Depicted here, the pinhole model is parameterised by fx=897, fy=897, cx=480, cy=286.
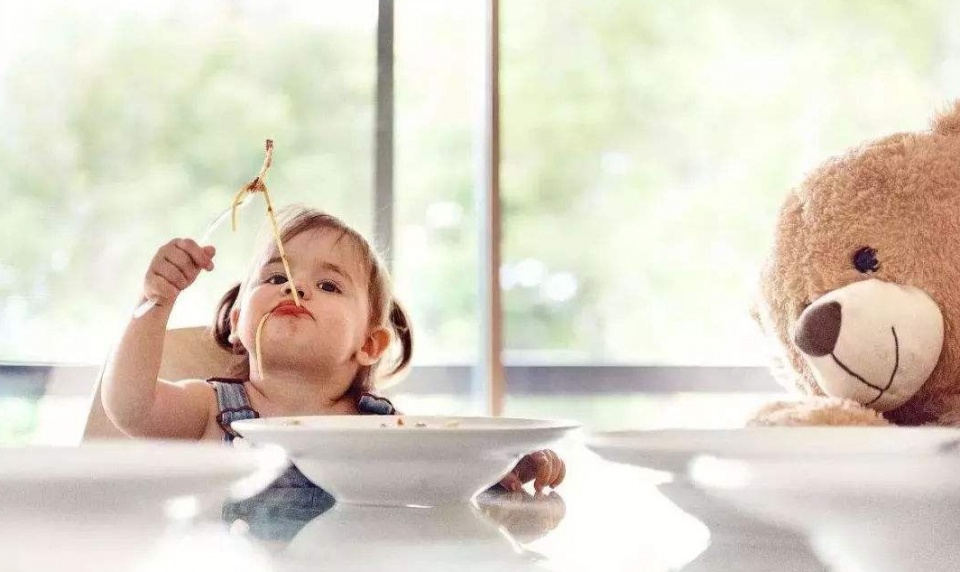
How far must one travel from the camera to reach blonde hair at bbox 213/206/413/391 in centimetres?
118

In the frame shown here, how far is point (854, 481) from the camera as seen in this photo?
418 mm

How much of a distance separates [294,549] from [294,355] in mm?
722

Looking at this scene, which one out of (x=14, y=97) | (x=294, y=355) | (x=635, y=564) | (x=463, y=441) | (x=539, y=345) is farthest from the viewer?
(x=539, y=345)

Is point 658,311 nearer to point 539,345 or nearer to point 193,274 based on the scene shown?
point 539,345

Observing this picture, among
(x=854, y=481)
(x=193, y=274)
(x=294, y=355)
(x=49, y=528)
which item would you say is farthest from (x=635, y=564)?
(x=294, y=355)

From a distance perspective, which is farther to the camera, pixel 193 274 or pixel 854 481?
pixel 193 274

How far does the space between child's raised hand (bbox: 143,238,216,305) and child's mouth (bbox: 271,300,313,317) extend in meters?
0.16

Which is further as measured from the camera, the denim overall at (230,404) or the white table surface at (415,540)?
the denim overall at (230,404)

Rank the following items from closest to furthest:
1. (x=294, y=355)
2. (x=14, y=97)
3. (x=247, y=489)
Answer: (x=247, y=489) < (x=294, y=355) < (x=14, y=97)

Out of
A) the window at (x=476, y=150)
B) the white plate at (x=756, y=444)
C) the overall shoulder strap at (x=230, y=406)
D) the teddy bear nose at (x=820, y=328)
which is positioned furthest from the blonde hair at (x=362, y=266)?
the window at (x=476, y=150)

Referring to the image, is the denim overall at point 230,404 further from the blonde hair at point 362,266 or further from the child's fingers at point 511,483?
the child's fingers at point 511,483

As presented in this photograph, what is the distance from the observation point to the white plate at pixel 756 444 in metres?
0.42

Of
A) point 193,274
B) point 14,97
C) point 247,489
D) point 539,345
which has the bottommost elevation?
point 539,345

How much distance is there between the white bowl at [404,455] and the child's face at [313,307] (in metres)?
0.53
